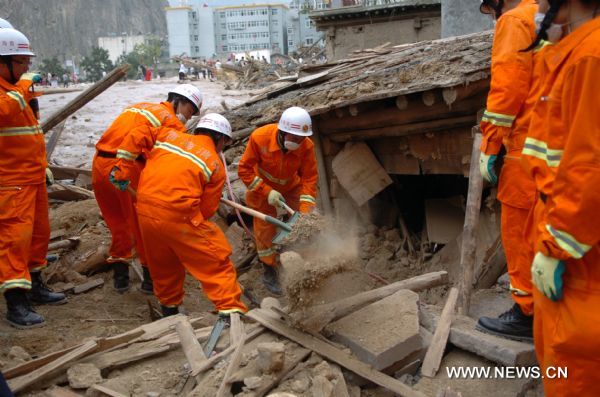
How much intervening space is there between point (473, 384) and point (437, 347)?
305 millimetres

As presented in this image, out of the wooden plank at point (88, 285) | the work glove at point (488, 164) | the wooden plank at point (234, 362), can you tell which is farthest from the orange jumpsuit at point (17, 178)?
the work glove at point (488, 164)

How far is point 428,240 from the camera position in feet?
22.6

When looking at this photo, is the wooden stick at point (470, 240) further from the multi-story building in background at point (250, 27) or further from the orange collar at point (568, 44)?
the multi-story building in background at point (250, 27)

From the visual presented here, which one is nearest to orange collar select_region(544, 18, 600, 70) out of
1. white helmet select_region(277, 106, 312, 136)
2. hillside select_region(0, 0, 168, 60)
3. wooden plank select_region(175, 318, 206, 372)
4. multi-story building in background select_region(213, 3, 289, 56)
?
wooden plank select_region(175, 318, 206, 372)

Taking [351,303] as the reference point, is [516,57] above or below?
above

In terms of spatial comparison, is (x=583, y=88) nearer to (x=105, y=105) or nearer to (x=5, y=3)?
(x=105, y=105)

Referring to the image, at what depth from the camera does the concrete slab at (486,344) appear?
3115mm

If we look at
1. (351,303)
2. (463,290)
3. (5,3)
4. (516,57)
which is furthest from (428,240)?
(5,3)

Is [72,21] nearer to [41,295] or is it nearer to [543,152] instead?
[41,295]

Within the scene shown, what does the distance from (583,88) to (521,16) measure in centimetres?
153

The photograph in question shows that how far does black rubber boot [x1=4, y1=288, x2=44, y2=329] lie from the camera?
14.6 feet

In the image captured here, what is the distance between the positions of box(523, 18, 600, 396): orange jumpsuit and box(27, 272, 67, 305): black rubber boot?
451 cm

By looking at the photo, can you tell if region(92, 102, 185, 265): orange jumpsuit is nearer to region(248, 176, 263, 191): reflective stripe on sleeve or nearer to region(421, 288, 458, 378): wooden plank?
region(248, 176, 263, 191): reflective stripe on sleeve

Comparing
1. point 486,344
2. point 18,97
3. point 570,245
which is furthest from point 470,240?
point 18,97
